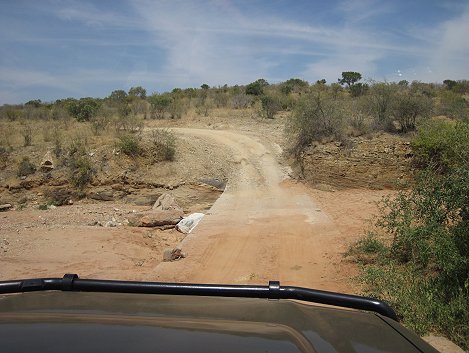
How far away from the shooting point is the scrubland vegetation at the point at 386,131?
5.95 metres

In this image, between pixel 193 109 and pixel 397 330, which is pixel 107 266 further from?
pixel 193 109

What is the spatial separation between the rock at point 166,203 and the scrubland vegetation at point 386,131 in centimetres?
351

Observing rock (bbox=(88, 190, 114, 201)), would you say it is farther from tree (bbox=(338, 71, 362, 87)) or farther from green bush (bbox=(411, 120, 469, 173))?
tree (bbox=(338, 71, 362, 87))

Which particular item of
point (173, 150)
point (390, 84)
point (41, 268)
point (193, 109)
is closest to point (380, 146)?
point (390, 84)

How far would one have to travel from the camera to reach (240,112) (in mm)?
32344

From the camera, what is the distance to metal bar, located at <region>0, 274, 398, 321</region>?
2578 millimetres

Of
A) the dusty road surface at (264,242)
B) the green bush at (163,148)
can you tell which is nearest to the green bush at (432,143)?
the dusty road surface at (264,242)

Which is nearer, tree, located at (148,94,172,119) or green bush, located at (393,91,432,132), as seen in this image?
green bush, located at (393,91,432,132)

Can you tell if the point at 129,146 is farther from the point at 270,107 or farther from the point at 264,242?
the point at 270,107

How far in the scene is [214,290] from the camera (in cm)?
263

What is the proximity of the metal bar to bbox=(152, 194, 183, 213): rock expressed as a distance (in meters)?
12.1

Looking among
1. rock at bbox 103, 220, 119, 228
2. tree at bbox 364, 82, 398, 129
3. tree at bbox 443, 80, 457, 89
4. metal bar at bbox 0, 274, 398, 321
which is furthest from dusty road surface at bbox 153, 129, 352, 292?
tree at bbox 443, 80, 457, 89

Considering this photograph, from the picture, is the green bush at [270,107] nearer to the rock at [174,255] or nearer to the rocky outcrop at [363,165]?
the rocky outcrop at [363,165]

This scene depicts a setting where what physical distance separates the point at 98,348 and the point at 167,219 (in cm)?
1207
